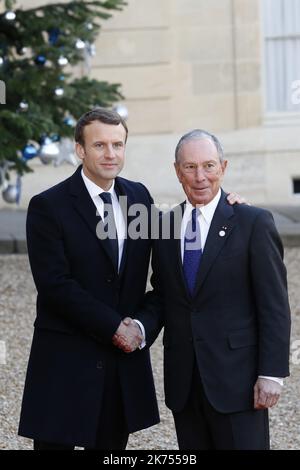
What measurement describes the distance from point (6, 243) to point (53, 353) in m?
6.89

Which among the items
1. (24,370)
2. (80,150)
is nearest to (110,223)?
(80,150)

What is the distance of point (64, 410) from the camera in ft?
14.5

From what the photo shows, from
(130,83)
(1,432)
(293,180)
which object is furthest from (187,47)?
(1,432)

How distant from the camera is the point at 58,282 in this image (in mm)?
4320

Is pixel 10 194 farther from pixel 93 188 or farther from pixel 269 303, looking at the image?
pixel 269 303

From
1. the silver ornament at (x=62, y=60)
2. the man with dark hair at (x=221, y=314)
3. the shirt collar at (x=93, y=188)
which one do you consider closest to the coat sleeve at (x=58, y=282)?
the shirt collar at (x=93, y=188)

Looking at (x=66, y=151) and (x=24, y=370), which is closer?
(x=24, y=370)

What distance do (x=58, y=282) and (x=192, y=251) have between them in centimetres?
50

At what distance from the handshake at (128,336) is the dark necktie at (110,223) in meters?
0.24

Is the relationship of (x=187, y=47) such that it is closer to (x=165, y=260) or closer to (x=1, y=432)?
(x=1, y=432)

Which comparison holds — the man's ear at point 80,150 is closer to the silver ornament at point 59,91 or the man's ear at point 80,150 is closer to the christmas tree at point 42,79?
the christmas tree at point 42,79

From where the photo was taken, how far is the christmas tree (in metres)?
9.61

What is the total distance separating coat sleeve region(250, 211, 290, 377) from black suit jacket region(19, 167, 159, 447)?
0.48 m

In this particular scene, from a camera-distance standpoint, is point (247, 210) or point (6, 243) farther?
point (6, 243)
